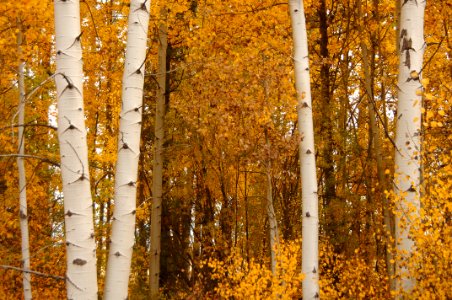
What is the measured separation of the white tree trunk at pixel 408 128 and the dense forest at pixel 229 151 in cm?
1

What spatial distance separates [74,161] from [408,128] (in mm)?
2933

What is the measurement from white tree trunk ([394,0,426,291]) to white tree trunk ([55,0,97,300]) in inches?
106

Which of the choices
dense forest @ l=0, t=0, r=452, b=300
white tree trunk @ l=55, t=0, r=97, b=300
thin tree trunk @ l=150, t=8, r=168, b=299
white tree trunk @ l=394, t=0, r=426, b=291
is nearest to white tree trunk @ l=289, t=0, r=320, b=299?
dense forest @ l=0, t=0, r=452, b=300

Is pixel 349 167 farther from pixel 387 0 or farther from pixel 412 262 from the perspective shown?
pixel 412 262

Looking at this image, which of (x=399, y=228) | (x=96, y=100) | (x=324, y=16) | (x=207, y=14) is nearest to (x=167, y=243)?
(x=96, y=100)

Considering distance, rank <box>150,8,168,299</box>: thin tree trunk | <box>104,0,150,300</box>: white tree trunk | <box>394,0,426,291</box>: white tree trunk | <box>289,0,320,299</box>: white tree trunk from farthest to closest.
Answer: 1. <box>150,8,168,299</box>: thin tree trunk
2. <box>289,0,320,299</box>: white tree trunk
3. <box>394,0,426,291</box>: white tree trunk
4. <box>104,0,150,300</box>: white tree trunk

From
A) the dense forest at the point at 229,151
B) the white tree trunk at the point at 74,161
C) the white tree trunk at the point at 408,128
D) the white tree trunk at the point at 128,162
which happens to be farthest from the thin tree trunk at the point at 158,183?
the white tree trunk at the point at 74,161

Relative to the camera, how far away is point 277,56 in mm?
7277

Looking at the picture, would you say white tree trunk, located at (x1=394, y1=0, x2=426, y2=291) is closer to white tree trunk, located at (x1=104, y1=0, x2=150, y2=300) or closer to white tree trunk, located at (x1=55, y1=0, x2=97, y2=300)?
white tree trunk, located at (x1=104, y1=0, x2=150, y2=300)

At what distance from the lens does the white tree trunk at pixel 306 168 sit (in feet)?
15.8

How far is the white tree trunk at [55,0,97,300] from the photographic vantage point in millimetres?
2482

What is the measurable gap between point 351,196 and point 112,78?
21.0 feet

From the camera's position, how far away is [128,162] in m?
2.80

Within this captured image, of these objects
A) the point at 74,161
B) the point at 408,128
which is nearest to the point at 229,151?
the point at 408,128
